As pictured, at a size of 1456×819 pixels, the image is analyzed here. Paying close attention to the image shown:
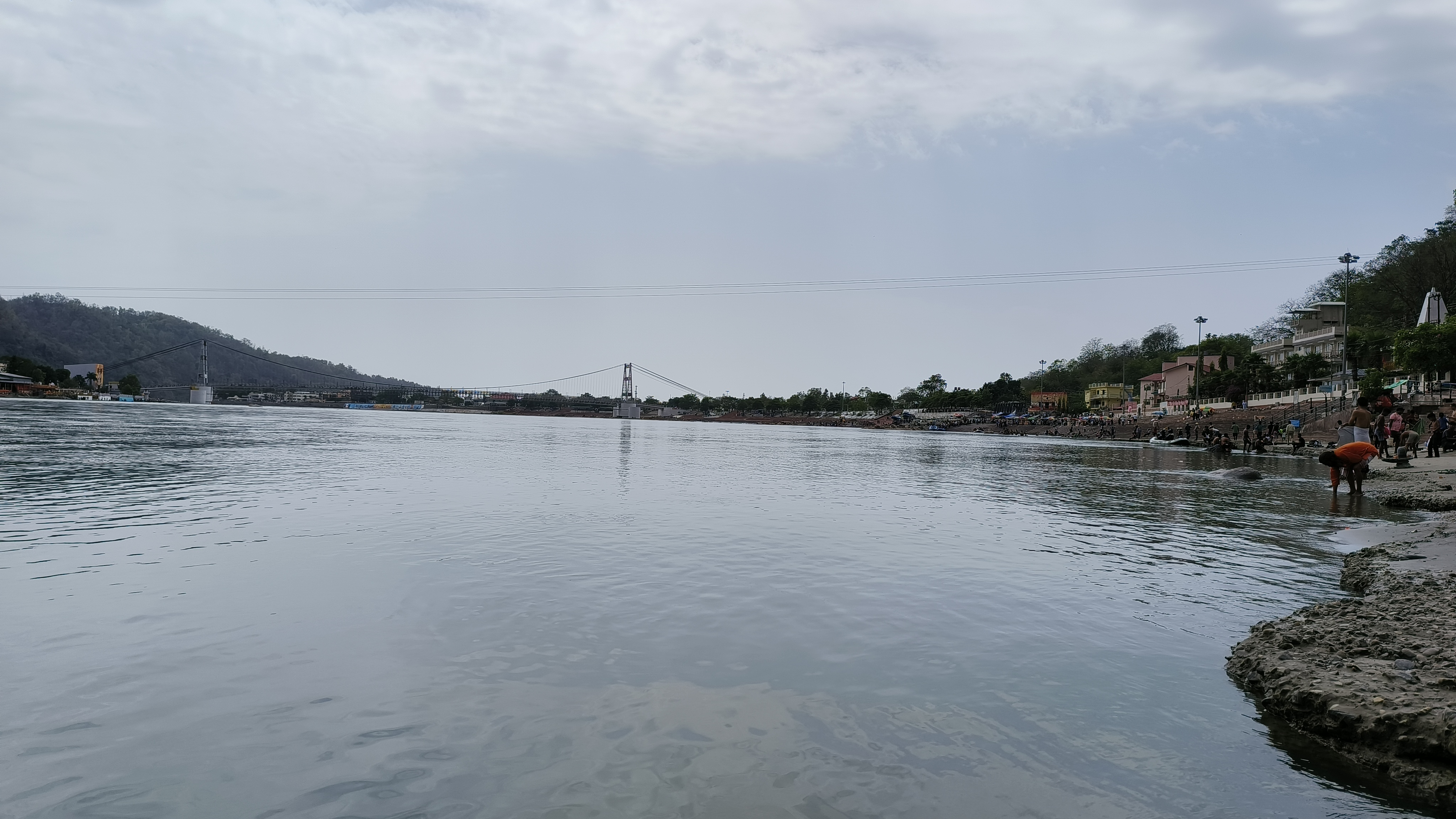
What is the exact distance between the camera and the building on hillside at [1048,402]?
158875mm

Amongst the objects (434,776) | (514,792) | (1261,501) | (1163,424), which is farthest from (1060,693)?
(1163,424)

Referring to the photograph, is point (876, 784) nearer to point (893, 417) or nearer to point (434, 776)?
point (434, 776)

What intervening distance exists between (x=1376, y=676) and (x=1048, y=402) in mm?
169562

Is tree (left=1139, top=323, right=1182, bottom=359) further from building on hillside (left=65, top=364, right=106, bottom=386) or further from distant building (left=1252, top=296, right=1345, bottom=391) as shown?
building on hillside (left=65, top=364, right=106, bottom=386)

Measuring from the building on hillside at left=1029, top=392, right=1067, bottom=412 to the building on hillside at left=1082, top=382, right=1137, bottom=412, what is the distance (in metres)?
4.84

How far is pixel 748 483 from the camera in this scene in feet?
78.9

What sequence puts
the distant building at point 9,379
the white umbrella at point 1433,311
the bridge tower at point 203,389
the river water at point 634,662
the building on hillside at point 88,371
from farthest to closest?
the bridge tower at point 203,389 → the building on hillside at point 88,371 → the distant building at point 9,379 → the white umbrella at point 1433,311 → the river water at point 634,662

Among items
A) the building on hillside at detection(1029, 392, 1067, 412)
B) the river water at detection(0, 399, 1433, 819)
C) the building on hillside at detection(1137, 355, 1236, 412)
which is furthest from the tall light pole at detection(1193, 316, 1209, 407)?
the river water at detection(0, 399, 1433, 819)

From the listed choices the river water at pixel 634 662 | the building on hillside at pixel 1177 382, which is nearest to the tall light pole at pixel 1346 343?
the building on hillside at pixel 1177 382

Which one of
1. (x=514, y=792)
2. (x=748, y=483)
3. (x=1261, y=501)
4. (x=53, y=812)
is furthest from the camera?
(x=748, y=483)

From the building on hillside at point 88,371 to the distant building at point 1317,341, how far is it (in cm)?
22405

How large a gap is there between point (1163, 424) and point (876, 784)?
4084 inches

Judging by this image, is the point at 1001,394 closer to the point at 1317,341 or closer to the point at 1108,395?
the point at 1108,395

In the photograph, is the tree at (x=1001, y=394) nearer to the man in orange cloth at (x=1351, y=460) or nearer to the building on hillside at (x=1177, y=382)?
the building on hillside at (x=1177, y=382)
